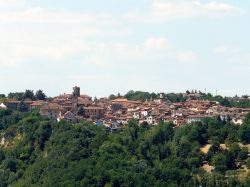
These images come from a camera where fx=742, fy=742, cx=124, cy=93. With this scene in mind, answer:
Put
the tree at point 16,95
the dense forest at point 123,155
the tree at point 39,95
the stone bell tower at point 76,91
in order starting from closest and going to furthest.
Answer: the dense forest at point 123,155 < the tree at point 16,95 < the tree at point 39,95 < the stone bell tower at point 76,91

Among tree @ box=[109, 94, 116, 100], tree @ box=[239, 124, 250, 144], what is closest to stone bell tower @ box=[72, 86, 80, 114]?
tree @ box=[109, 94, 116, 100]

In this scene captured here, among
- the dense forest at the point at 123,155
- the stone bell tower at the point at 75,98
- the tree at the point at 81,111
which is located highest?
the stone bell tower at the point at 75,98

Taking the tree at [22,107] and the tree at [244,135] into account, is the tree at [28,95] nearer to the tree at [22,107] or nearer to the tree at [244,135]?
the tree at [22,107]

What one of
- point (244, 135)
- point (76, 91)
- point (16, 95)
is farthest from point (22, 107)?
point (244, 135)

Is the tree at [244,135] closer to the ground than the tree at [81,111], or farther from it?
closer to the ground

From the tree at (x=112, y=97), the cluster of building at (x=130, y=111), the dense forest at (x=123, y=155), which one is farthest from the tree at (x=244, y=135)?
the tree at (x=112, y=97)

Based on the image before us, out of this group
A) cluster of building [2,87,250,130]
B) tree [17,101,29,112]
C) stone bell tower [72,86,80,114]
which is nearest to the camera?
cluster of building [2,87,250,130]

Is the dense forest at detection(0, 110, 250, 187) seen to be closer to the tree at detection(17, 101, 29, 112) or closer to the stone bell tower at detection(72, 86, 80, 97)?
the tree at detection(17, 101, 29, 112)
